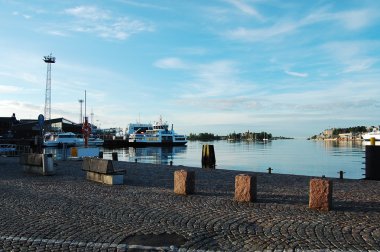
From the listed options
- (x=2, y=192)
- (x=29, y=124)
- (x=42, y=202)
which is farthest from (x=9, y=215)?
(x=29, y=124)

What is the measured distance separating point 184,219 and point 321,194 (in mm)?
2988

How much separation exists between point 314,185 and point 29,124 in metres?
98.9

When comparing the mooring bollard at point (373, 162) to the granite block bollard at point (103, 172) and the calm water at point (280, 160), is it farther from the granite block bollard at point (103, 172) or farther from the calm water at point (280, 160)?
the calm water at point (280, 160)

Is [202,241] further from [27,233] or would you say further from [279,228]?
[27,233]

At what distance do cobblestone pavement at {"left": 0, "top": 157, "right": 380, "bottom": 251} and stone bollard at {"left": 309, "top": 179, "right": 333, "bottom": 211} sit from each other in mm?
238

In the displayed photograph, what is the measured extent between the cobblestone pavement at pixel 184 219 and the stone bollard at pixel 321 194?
24 cm

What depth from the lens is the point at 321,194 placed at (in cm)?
836

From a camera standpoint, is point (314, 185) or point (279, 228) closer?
point (279, 228)

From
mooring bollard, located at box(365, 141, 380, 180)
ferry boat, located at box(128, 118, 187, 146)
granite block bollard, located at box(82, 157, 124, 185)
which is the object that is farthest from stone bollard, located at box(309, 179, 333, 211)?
ferry boat, located at box(128, 118, 187, 146)

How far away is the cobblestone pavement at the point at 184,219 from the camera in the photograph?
19.4 ft

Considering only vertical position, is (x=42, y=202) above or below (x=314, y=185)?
below

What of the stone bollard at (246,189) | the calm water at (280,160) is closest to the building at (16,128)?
the calm water at (280,160)

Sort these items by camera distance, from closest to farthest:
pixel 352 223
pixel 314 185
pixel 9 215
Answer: pixel 352 223 → pixel 9 215 → pixel 314 185

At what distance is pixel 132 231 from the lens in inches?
261
